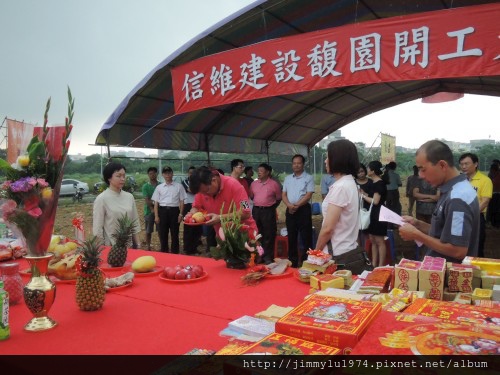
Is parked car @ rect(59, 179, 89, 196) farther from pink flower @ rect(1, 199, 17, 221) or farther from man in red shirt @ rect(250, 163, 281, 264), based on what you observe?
pink flower @ rect(1, 199, 17, 221)

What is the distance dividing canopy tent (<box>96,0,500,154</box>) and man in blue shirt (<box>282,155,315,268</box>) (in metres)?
1.89

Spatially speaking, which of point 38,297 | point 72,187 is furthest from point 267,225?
point 72,187

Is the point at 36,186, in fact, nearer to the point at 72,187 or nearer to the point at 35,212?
the point at 35,212

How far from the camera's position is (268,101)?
7438mm

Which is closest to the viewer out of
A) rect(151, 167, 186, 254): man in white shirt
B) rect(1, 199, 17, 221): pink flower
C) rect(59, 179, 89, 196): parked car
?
rect(1, 199, 17, 221): pink flower

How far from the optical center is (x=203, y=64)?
445 centimetres

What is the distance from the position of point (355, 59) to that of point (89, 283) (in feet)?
9.66

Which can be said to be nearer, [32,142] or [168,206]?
[32,142]

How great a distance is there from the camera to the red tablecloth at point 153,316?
57.4 inches

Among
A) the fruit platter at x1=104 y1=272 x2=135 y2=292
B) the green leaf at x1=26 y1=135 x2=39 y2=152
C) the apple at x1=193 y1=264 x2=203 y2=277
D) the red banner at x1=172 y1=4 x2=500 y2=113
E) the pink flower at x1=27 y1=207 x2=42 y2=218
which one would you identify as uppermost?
the red banner at x1=172 y1=4 x2=500 y2=113

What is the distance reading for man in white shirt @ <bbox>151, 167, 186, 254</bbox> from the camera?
6.55 meters

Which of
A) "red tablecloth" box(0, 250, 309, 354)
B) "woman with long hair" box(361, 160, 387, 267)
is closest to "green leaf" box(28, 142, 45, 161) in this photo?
"red tablecloth" box(0, 250, 309, 354)

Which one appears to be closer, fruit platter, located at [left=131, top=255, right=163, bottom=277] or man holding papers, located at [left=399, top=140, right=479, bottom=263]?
man holding papers, located at [left=399, top=140, right=479, bottom=263]

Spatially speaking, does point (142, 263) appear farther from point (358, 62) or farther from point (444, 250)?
point (358, 62)
